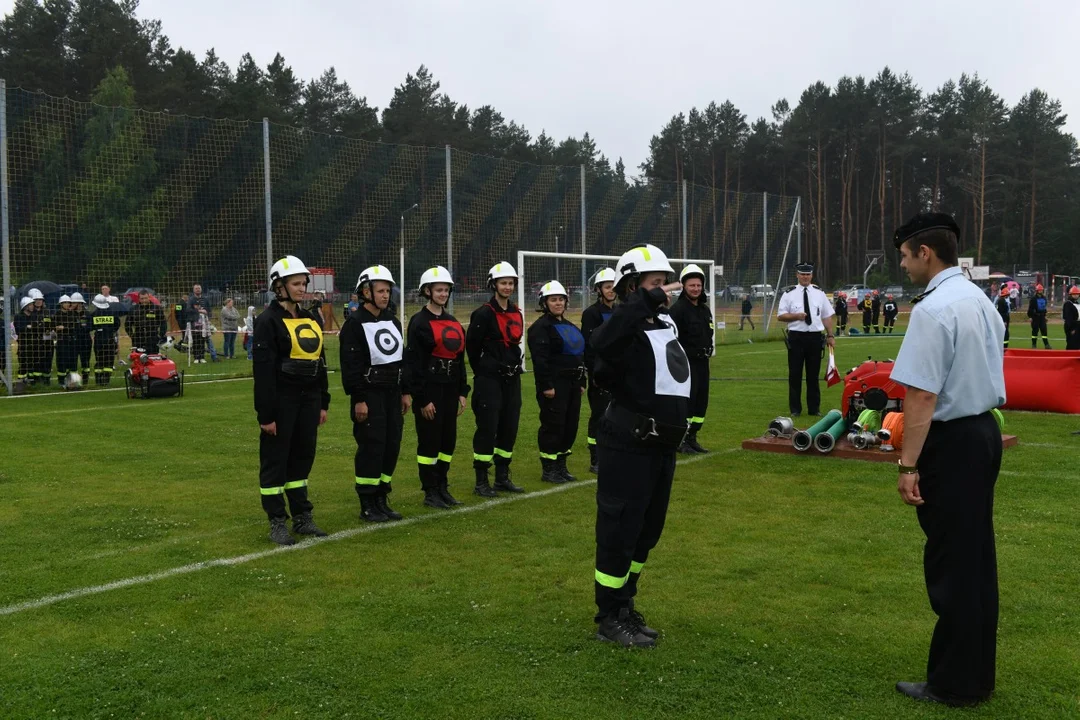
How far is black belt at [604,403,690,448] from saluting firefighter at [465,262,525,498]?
371 cm

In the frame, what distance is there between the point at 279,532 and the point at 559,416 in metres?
3.12

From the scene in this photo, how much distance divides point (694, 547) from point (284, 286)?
356cm

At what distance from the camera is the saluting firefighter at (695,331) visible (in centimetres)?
1002

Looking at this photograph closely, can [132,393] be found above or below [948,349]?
below

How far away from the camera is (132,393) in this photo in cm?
1591

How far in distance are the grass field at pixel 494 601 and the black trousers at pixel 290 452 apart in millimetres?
370

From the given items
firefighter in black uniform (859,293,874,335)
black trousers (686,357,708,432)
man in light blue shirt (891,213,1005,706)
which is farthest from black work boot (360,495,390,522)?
firefighter in black uniform (859,293,874,335)

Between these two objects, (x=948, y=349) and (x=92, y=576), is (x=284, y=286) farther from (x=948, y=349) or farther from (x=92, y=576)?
(x=948, y=349)

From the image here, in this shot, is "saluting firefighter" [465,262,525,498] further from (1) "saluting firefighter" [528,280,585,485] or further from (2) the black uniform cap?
(2) the black uniform cap

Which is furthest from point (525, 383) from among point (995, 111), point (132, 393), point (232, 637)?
point (995, 111)

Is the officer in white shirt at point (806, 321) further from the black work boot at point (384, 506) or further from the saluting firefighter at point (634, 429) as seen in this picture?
the saluting firefighter at point (634, 429)

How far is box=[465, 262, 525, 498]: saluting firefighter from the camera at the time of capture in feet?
27.3

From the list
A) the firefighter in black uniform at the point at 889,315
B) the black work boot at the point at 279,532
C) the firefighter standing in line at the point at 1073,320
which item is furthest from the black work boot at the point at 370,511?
the firefighter in black uniform at the point at 889,315

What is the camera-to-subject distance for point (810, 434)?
9.85 metres
